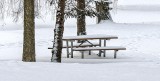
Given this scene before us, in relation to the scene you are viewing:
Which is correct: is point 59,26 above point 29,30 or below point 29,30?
above

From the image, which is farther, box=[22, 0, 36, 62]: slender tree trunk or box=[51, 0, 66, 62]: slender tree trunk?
box=[22, 0, 36, 62]: slender tree trunk

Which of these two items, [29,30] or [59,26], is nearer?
[59,26]

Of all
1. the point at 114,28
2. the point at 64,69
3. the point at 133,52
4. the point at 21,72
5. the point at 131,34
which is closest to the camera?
the point at 21,72

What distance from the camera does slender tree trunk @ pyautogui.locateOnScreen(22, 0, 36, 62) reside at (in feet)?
30.4

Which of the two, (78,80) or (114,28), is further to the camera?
(114,28)

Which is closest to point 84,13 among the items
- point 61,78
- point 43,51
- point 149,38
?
point 43,51

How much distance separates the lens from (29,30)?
9367 millimetres

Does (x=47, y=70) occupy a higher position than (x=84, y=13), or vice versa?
(x=84, y=13)

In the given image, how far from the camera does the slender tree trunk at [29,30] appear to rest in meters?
9.27

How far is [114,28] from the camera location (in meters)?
21.2

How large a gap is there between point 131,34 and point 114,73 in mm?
12951

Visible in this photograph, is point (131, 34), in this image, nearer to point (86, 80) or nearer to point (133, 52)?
point (133, 52)

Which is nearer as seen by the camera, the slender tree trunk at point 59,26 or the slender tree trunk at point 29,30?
the slender tree trunk at point 59,26

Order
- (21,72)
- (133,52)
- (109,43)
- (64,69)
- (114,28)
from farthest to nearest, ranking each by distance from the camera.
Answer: (114,28), (109,43), (133,52), (64,69), (21,72)
